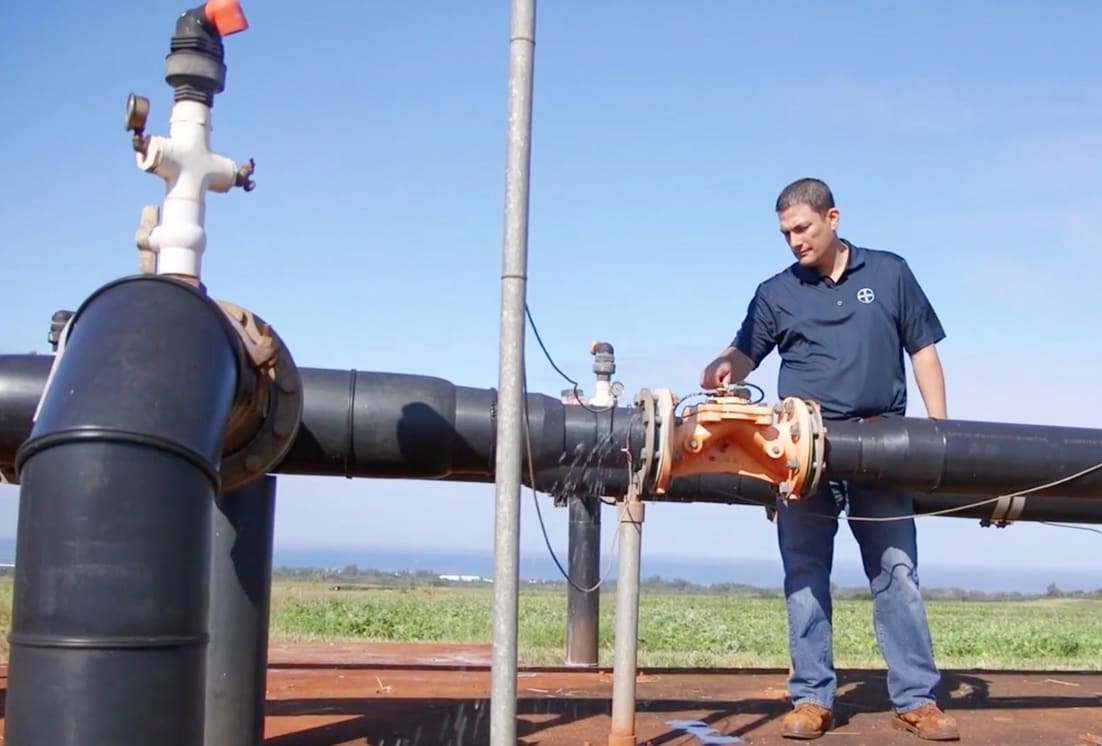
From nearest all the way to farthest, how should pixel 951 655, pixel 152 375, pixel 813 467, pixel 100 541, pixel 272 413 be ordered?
pixel 100 541 < pixel 152 375 < pixel 272 413 < pixel 813 467 < pixel 951 655

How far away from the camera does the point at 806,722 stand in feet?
16.5

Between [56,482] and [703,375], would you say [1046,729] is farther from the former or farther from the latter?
[56,482]

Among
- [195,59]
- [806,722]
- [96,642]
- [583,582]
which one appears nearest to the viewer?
[96,642]

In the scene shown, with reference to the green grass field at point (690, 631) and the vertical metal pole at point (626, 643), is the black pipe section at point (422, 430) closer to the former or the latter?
the vertical metal pole at point (626, 643)

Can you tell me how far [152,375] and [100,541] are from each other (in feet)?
1.40

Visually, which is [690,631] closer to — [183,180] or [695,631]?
[695,631]

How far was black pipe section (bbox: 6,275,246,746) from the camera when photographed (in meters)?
2.85

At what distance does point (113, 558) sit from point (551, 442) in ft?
7.40

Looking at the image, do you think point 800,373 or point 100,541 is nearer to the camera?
point 100,541

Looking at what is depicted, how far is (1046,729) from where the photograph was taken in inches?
215

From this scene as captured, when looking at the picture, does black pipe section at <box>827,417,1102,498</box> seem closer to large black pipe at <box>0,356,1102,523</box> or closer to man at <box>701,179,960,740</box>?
large black pipe at <box>0,356,1102,523</box>

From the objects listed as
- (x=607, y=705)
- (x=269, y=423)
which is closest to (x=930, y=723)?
(x=607, y=705)

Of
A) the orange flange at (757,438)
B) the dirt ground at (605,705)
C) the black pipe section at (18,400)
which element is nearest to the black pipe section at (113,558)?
the black pipe section at (18,400)

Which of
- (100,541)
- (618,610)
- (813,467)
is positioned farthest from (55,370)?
(813,467)
